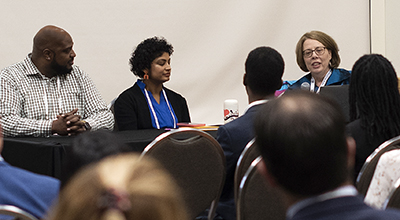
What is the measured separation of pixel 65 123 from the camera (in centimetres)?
241

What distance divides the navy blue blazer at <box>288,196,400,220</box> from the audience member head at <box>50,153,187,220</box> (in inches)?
11.3

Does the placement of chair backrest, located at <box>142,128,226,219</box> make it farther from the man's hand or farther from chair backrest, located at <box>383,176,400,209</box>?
the man's hand

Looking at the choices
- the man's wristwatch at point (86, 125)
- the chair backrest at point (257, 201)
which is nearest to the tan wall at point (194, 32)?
the man's wristwatch at point (86, 125)

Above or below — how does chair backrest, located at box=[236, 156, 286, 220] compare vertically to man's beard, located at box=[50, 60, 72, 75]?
below

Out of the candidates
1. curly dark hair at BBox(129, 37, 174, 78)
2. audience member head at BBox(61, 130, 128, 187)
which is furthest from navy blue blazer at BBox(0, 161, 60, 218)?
curly dark hair at BBox(129, 37, 174, 78)

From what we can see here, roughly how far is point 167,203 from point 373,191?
3.05ft

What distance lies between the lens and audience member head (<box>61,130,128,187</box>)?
0.89 m

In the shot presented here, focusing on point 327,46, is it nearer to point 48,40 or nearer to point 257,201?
point 48,40

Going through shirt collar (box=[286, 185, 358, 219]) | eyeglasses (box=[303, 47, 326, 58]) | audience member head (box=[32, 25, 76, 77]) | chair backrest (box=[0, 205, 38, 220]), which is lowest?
chair backrest (box=[0, 205, 38, 220])

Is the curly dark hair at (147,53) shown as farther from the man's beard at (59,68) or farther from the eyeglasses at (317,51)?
the eyeglasses at (317,51)

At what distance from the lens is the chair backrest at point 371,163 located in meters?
1.40

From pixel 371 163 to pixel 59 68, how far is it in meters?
2.04

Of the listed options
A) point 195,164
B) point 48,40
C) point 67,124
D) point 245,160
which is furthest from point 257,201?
point 48,40

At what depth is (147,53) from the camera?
135 inches
